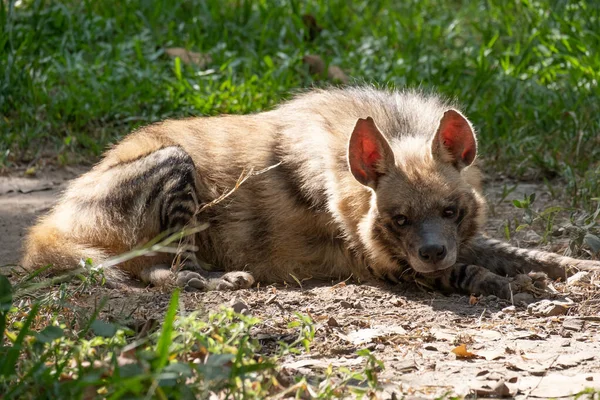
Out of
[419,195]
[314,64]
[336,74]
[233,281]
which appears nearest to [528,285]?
[419,195]

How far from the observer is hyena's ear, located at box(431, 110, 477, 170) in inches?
202

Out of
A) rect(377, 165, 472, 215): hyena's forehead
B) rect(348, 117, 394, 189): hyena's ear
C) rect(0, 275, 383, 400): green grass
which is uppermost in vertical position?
rect(348, 117, 394, 189): hyena's ear

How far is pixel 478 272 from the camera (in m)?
5.24

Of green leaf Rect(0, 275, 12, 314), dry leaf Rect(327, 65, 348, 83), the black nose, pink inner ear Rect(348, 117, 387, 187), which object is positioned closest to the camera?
green leaf Rect(0, 275, 12, 314)

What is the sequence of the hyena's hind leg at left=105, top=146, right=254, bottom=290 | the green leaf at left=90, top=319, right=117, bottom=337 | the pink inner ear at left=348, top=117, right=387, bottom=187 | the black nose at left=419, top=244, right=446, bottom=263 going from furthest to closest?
the hyena's hind leg at left=105, top=146, right=254, bottom=290 < the pink inner ear at left=348, top=117, right=387, bottom=187 < the black nose at left=419, top=244, right=446, bottom=263 < the green leaf at left=90, top=319, right=117, bottom=337

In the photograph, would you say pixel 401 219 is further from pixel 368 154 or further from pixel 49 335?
pixel 49 335

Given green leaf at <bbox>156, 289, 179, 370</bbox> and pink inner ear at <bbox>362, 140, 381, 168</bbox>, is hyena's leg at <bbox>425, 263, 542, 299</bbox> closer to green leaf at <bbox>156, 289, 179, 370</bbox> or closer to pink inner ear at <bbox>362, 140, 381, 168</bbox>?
→ pink inner ear at <bbox>362, 140, 381, 168</bbox>

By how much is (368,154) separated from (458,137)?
51cm

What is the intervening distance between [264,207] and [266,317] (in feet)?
4.23

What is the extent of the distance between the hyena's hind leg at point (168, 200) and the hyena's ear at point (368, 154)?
3.07 feet

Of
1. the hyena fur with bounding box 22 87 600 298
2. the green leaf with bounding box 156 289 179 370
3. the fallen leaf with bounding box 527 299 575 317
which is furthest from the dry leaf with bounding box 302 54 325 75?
the green leaf with bounding box 156 289 179 370

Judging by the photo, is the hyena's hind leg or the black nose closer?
the black nose

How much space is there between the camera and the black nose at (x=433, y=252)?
488 centimetres

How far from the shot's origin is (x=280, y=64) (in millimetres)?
8641
